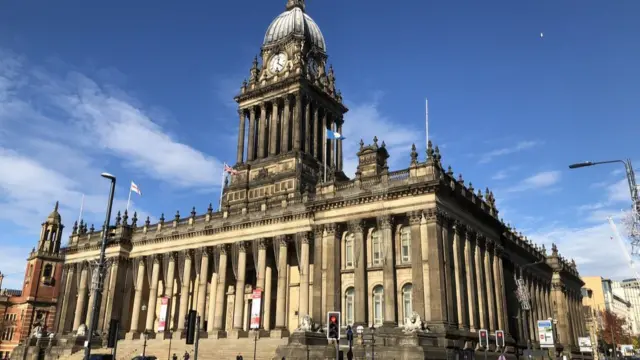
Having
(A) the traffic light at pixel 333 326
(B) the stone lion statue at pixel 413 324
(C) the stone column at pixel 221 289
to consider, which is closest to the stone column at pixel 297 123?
(C) the stone column at pixel 221 289

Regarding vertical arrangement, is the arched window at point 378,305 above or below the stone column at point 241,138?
below

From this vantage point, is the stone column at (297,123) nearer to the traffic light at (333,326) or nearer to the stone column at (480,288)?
the stone column at (480,288)

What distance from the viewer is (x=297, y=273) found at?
2267 inches

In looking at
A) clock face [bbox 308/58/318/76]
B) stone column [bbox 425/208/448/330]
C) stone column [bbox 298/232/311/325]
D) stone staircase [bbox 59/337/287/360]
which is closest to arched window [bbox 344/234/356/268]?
stone column [bbox 298/232/311/325]

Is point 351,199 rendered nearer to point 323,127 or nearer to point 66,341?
point 323,127

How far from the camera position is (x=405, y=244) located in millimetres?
47906

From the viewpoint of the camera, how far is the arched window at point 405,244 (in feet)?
156

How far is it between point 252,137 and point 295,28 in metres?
17.5

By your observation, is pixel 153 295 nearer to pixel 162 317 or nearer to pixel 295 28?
pixel 162 317

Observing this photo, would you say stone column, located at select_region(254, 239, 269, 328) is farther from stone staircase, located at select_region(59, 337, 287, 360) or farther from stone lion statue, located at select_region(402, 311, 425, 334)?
stone lion statue, located at select_region(402, 311, 425, 334)

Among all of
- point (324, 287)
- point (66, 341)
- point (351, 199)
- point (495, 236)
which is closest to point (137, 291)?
point (66, 341)

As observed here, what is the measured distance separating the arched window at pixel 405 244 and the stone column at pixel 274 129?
97.3 feet

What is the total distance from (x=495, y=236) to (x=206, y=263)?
33102mm

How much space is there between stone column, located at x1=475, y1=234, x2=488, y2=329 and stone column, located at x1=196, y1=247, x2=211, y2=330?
2993 centimetres
